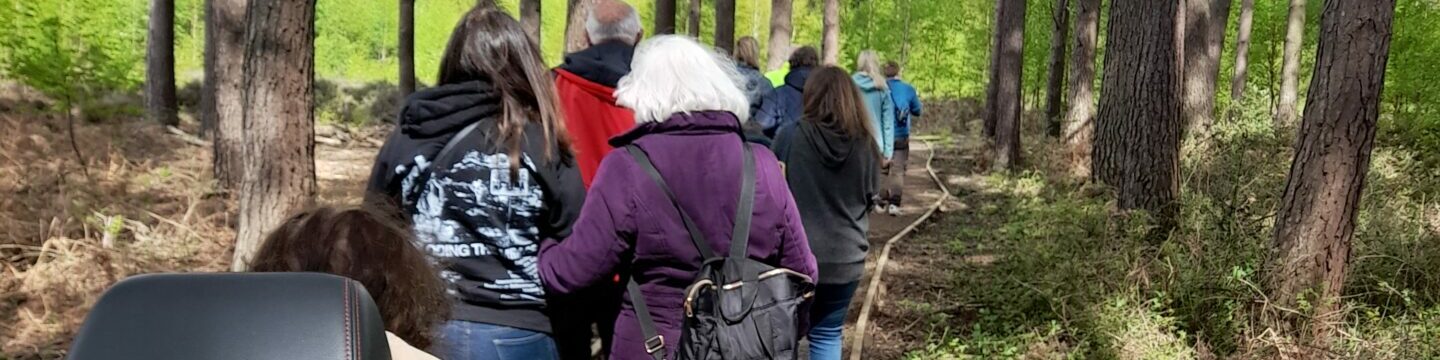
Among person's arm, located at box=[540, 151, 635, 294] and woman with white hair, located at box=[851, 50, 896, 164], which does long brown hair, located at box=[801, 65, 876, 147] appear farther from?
woman with white hair, located at box=[851, 50, 896, 164]

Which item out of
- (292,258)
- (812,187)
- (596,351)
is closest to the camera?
(292,258)

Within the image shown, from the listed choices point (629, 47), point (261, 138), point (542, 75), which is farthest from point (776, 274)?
point (261, 138)

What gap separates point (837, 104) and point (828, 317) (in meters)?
0.83

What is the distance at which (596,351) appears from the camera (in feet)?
15.6

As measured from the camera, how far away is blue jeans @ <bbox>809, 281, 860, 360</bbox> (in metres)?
4.25

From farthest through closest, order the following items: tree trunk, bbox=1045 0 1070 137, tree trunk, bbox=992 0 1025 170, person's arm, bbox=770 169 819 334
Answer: tree trunk, bbox=1045 0 1070 137, tree trunk, bbox=992 0 1025 170, person's arm, bbox=770 169 819 334

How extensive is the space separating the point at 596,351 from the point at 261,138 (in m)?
2.68

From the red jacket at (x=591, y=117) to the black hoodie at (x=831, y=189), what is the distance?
0.93 m

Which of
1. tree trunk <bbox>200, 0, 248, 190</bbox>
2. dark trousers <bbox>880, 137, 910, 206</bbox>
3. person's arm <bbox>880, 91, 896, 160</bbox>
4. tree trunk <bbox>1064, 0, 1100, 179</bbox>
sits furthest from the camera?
tree trunk <bbox>1064, 0, 1100, 179</bbox>

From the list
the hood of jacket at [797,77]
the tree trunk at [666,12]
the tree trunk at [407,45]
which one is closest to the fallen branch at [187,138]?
the tree trunk at [666,12]

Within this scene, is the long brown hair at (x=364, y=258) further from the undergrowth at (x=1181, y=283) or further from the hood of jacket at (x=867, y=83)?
the hood of jacket at (x=867, y=83)

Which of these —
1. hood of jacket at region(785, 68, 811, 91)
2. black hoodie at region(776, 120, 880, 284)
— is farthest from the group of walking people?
hood of jacket at region(785, 68, 811, 91)

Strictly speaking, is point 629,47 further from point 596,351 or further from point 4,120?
point 4,120

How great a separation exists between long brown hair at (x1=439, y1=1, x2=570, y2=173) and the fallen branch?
11.2m
